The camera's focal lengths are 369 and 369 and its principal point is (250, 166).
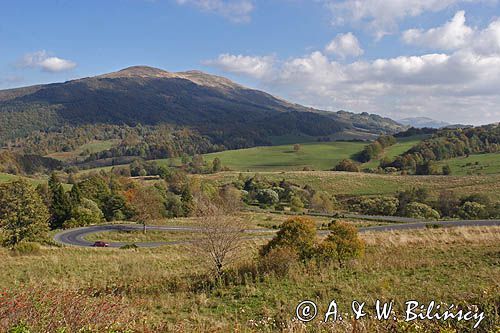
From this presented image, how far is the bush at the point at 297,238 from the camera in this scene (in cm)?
1825

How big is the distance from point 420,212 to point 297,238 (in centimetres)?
4910

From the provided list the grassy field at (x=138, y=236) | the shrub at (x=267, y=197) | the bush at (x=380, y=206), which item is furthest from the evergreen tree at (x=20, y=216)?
the bush at (x=380, y=206)

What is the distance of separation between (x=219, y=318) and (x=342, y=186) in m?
81.7

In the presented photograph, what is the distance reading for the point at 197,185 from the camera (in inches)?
3410

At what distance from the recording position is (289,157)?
152 m

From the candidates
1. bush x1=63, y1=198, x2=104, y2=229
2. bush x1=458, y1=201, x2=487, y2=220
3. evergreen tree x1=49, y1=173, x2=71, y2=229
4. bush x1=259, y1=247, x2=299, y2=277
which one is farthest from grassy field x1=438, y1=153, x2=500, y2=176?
evergreen tree x1=49, y1=173, x2=71, y2=229

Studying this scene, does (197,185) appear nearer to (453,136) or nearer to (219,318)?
(219,318)

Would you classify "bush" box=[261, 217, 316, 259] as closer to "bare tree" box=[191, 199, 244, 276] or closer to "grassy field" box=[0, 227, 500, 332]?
"bare tree" box=[191, 199, 244, 276]

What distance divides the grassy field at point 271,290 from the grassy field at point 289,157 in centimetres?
11232

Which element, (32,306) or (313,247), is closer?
(32,306)

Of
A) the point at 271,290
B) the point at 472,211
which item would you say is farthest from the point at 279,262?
the point at 472,211

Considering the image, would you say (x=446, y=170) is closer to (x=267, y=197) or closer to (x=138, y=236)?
(x=267, y=197)

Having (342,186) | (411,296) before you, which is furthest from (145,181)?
(411,296)

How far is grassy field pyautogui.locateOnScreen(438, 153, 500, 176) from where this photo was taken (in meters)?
90.1
